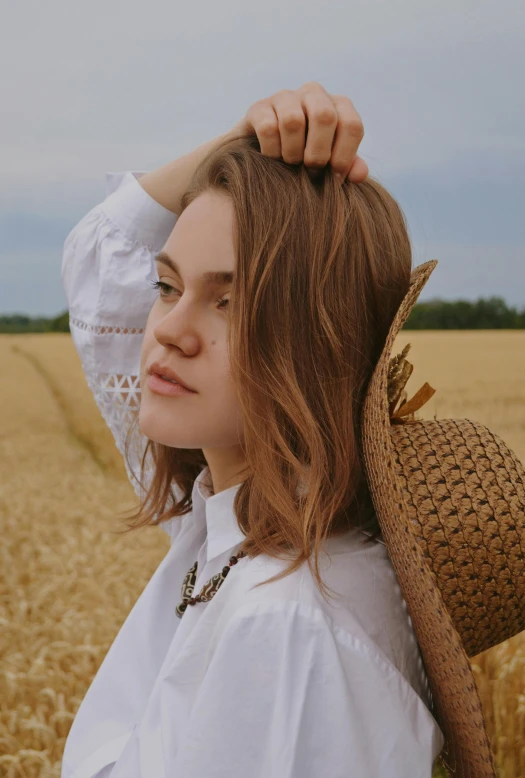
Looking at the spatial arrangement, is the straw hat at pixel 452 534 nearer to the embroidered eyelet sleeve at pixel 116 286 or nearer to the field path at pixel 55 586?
the embroidered eyelet sleeve at pixel 116 286

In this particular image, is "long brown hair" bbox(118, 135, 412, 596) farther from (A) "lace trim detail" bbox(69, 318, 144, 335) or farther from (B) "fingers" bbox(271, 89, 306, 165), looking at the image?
(A) "lace trim detail" bbox(69, 318, 144, 335)

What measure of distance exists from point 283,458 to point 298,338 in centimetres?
18

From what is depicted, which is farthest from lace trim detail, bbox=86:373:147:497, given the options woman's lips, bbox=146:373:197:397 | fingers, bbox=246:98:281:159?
fingers, bbox=246:98:281:159

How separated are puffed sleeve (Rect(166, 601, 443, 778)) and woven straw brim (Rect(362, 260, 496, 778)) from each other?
0.09m

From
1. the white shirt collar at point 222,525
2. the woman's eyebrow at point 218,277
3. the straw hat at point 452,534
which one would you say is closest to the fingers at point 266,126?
the woman's eyebrow at point 218,277

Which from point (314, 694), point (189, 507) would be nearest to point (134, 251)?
point (189, 507)

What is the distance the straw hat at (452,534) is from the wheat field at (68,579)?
33cm

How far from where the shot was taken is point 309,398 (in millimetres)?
1199

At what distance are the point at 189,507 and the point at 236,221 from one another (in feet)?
2.23

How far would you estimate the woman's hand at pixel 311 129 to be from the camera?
113 cm

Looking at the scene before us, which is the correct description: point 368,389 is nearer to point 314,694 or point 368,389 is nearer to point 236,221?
point 236,221

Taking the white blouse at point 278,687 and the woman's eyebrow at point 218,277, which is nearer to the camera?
the white blouse at point 278,687

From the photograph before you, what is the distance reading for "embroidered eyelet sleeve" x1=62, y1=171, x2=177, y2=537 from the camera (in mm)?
1725

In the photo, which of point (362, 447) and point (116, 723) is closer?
point (362, 447)
